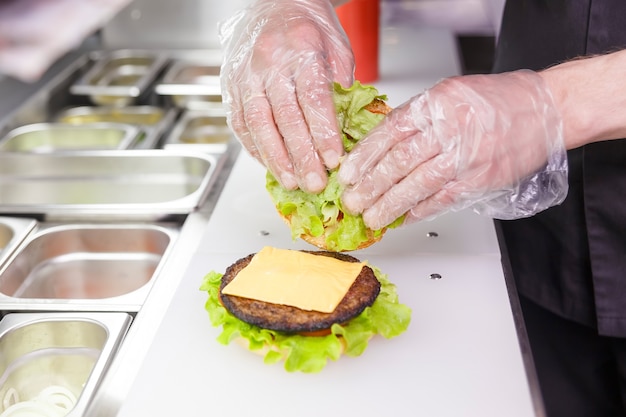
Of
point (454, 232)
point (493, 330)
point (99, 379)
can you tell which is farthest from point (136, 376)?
point (454, 232)

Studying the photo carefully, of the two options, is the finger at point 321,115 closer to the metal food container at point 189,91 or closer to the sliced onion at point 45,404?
the sliced onion at point 45,404

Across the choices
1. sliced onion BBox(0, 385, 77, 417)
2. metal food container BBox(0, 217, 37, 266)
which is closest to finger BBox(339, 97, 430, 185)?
sliced onion BBox(0, 385, 77, 417)

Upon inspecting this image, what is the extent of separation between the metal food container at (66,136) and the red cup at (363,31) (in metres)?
0.78

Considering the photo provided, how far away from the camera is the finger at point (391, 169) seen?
4.70 ft

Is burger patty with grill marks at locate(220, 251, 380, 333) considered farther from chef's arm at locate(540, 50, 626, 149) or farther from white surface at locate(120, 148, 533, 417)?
chef's arm at locate(540, 50, 626, 149)

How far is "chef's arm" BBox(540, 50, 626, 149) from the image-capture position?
146cm

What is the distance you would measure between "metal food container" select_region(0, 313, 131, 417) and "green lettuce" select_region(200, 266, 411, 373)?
228 mm

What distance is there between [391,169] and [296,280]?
0.91 ft

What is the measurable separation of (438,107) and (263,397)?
2.01ft

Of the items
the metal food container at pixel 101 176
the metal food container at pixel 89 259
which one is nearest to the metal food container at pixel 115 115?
the metal food container at pixel 101 176

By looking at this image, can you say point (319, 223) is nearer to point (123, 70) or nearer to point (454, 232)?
point (454, 232)

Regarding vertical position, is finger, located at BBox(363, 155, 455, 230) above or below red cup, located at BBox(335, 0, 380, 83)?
below

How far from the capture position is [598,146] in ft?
5.75

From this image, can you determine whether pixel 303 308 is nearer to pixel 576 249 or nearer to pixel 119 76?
pixel 576 249
